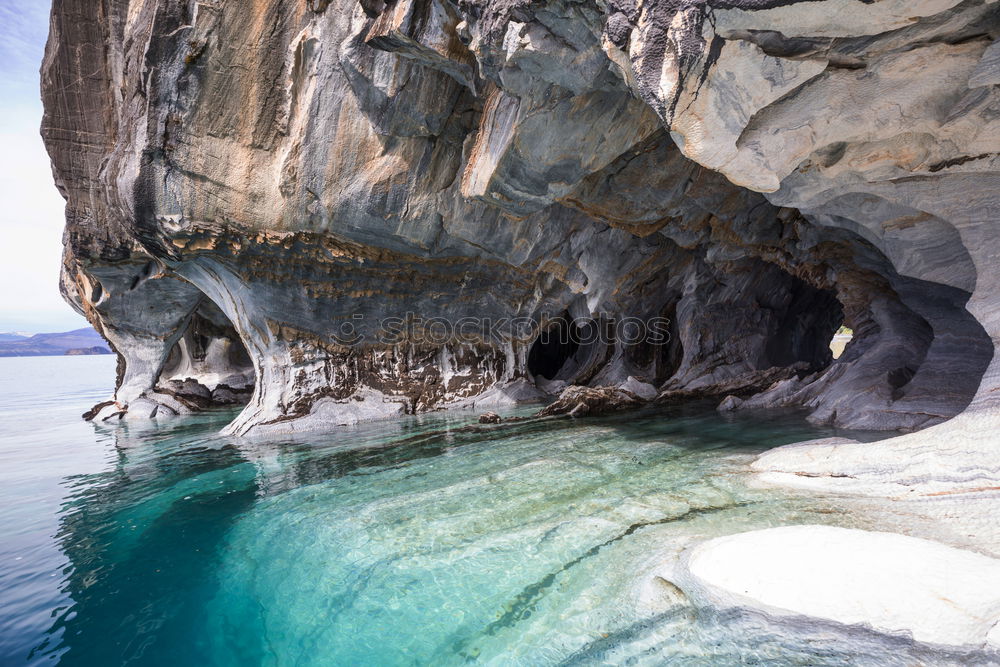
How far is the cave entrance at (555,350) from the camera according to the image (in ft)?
63.8

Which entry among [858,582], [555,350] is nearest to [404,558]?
[858,582]

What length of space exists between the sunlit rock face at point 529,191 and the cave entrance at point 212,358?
3322 mm

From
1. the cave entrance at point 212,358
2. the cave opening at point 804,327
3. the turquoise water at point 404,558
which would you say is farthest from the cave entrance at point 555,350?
the turquoise water at point 404,558

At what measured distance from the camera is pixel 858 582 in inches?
92.1

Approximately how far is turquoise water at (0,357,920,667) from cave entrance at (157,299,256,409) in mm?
13921

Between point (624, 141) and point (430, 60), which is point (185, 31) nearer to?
point (430, 60)

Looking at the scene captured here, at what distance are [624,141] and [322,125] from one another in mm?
5126

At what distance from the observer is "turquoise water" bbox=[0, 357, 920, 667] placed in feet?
8.36

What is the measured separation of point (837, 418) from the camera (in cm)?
745

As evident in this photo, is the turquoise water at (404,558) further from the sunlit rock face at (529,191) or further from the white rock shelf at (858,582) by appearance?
the sunlit rock face at (529,191)

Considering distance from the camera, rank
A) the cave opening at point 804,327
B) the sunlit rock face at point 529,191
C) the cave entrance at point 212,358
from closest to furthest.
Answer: the sunlit rock face at point 529,191, the cave opening at point 804,327, the cave entrance at point 212,358

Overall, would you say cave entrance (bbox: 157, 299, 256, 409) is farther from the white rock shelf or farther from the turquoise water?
the white rock shelf

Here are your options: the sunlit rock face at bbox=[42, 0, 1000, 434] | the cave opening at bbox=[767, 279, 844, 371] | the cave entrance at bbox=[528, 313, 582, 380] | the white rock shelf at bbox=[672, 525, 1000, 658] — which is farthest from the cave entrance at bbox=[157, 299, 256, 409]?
the white rock shelf at bbox=[672, 525, 1000, 658]

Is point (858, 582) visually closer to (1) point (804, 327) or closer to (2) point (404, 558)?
(2) point (404, 558)
